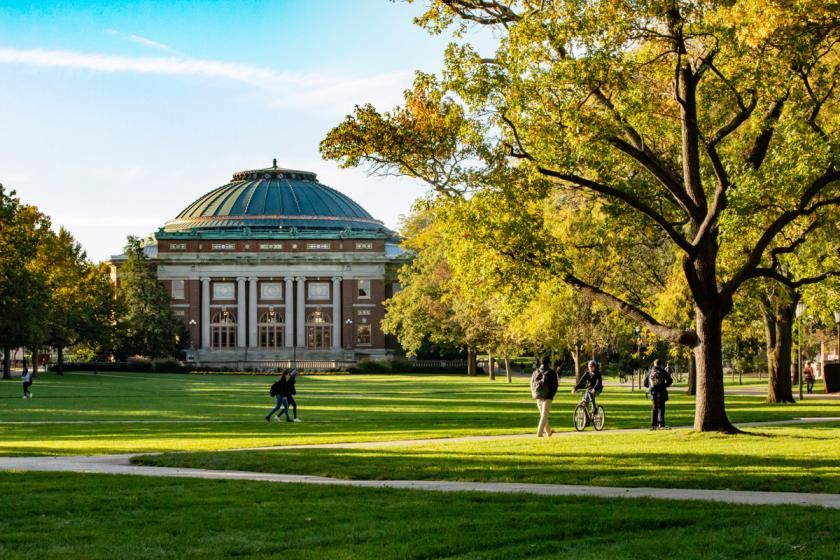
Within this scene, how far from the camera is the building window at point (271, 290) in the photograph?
139125 mm

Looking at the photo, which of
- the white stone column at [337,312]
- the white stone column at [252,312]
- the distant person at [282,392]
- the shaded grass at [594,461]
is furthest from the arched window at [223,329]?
the shaded grass at [594,461]

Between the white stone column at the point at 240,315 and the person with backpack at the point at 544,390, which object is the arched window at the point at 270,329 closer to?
the white stone column at the point at 240,315

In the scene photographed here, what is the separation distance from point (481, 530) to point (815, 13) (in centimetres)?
1391

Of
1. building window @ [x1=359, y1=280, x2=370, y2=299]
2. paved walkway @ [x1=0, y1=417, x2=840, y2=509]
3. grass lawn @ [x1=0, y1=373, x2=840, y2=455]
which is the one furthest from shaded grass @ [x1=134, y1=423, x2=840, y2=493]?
building window @ [x1=359, y1=280, x2=370, y2=299]

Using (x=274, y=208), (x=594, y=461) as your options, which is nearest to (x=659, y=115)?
(x=594, y=461)

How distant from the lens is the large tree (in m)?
24.1

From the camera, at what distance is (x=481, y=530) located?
12602 millimetres

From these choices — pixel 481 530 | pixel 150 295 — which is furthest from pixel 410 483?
pixel 150 295

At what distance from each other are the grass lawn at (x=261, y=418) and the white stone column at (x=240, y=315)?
79.9 m

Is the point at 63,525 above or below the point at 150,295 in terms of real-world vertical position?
below

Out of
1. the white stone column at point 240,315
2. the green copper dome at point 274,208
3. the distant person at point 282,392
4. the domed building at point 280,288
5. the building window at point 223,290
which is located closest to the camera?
the distant person at point 282,392

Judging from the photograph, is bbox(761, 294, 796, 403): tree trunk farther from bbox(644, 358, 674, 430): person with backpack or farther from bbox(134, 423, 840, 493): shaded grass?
bbox(134, 423, 840, 493): shaded grass

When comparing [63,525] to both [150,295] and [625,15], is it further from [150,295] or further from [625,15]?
[150,295]

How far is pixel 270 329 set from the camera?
453ft
